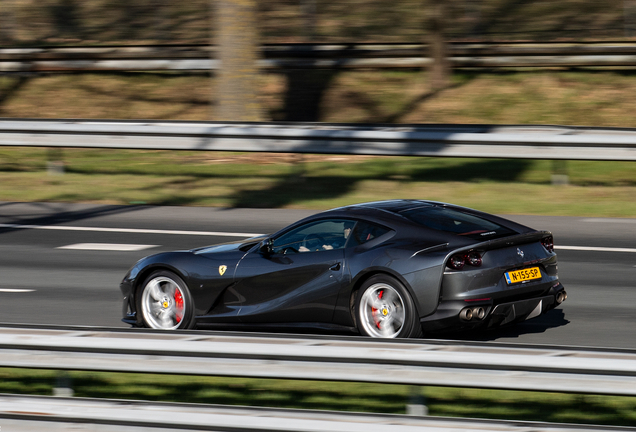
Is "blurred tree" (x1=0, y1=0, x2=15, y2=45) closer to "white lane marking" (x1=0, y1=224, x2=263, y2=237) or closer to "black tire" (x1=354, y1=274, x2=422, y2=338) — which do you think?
"white lane marking" (x1=0, y1=224, x2=263, y2=237)

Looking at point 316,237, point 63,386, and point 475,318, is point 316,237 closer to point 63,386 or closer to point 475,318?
A: point 475,318

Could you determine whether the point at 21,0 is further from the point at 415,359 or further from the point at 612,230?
the point at 415,359

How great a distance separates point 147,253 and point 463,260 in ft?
18.8

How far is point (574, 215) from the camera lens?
1352 centimetres

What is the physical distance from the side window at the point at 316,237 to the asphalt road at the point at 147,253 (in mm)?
1288

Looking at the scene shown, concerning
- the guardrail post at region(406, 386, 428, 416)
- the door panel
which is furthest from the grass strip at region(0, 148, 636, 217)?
the guardrail post at region(406, 386, 428, 416)

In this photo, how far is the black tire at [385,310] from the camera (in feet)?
24.5

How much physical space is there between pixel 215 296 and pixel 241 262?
1.26ft

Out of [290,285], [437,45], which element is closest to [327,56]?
[437,45]

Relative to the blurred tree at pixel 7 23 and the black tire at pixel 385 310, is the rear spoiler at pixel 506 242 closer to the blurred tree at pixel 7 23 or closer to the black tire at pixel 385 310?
the black tire at pixel 385 310

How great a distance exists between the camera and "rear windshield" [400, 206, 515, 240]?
7.64 meters

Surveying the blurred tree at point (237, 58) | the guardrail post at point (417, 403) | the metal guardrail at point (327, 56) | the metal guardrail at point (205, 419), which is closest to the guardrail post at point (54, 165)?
the blurred tree at point (237, 58)

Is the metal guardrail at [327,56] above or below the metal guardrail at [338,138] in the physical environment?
above

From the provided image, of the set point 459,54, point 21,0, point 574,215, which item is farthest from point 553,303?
point 21,0
